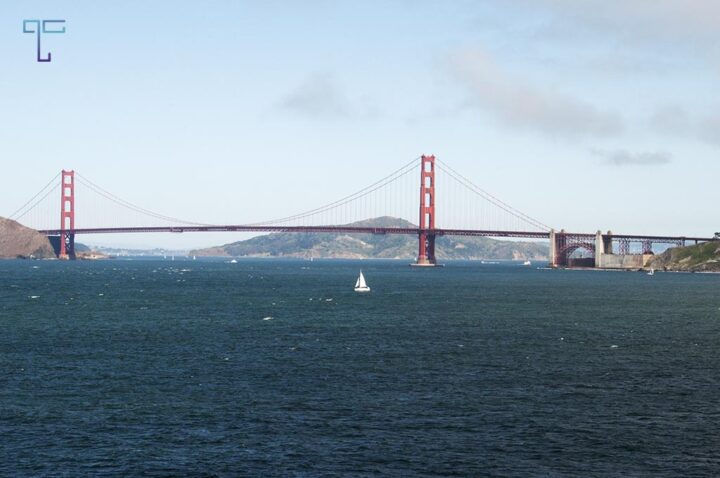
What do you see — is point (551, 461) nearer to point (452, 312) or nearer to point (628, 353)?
point (628, 353)

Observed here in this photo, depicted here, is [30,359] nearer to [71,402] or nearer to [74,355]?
[74,355]

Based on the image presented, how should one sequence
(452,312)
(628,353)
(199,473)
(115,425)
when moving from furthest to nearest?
1. (452,312)
2. (628,353)
3. (115,425)
4. (199,473)

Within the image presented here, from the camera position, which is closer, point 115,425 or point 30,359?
point 115,425

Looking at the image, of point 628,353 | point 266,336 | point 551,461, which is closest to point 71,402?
point 551,461

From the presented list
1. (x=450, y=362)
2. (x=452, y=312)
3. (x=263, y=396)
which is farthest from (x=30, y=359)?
A: (x=452, y=312)

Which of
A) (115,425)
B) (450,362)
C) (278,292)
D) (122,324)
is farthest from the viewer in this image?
(278,292)

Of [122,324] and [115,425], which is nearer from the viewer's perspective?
[115,425]
